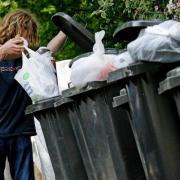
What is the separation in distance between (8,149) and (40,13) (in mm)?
8597

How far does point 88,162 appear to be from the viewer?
604 cm

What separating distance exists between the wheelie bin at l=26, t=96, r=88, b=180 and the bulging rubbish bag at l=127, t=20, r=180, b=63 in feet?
4.80

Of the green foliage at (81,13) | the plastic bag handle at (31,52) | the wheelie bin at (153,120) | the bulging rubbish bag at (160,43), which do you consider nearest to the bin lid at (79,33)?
the plastic bag handle at (31,52)

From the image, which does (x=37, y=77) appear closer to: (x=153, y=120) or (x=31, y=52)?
(x=31, y=52)

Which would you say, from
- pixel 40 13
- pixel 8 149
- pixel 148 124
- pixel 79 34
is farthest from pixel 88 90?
pixel 40 13

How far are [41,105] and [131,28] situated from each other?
1.55m

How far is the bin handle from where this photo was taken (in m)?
5.07

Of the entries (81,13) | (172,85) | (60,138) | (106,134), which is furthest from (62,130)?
(81,13)

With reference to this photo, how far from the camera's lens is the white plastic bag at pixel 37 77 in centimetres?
691

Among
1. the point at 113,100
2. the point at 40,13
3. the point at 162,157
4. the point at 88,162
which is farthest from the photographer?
the point at 40,13

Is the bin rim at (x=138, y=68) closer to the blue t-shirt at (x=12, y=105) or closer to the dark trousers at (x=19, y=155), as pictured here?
the blue t-shirt at (x=12, y=105)

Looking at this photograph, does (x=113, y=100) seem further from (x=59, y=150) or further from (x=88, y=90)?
(x=59, y=150)

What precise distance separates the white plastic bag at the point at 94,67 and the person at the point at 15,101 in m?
1.47

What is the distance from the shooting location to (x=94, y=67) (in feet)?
18.0
